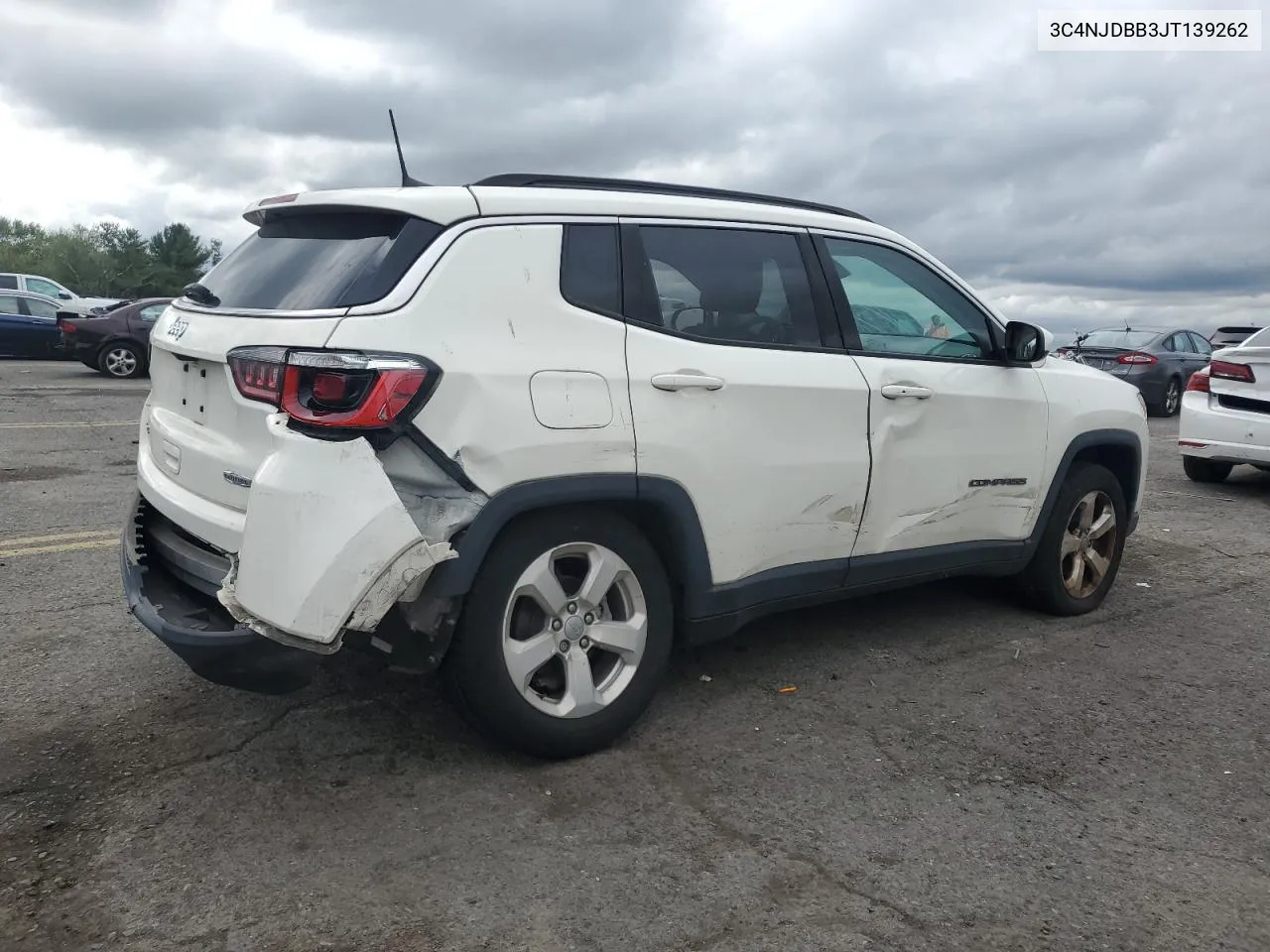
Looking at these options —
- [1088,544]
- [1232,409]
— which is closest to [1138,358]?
[1232,409]

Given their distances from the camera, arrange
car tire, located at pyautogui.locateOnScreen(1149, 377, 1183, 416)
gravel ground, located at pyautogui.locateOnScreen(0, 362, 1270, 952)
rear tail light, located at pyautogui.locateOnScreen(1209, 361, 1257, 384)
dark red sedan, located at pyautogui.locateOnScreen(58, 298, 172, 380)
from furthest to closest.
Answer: dark red sedan, located at pyautogui.locateOnScreen(58, 298, 172, 380), car tire, located at pyautogui.locateOnScreen(1149, 377, 1183, 416), rear tail light, located at pyautogui.locateOnScreen(1209, 361, 1257, 384), gravel ground, located at pyautogui.locateOnScreen(0, 362, 1270, 952)

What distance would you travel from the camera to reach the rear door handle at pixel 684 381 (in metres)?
3.48

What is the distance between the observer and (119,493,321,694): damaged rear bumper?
2.99 m

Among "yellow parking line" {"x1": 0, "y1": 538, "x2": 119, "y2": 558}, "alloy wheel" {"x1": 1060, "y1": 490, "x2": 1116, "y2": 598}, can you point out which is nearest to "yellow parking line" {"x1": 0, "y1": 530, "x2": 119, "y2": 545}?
"yellow parking line" {"x1": 0, "y1": 538, "x2": 119, "y2": 558}

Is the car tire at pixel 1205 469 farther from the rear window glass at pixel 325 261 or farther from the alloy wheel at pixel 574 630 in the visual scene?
the rear window glass at pixel 325 261

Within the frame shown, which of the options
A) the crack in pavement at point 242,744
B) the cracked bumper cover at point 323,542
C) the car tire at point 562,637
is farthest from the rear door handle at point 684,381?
the crack in pavement at point 242,744

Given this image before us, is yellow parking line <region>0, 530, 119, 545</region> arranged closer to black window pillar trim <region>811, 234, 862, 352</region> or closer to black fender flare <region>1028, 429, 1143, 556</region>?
black window pillar trim <region>811, 234, 862, 352</region>

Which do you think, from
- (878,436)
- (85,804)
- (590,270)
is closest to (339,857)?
(85,804)

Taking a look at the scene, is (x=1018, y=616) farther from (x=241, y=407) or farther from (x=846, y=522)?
(x=241, y=407)

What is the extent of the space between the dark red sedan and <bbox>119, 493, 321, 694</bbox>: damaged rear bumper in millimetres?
16008

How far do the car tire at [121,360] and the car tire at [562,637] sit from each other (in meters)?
17.2

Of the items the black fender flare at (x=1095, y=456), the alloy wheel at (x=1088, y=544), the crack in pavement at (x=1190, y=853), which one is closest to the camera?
the crack in pavement at (x=1190, y=853)

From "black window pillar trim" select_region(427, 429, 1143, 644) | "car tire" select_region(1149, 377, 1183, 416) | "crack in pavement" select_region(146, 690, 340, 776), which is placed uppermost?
"black window pillar trim" select_region(427, 429, 1143, 644)

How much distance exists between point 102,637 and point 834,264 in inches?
133
